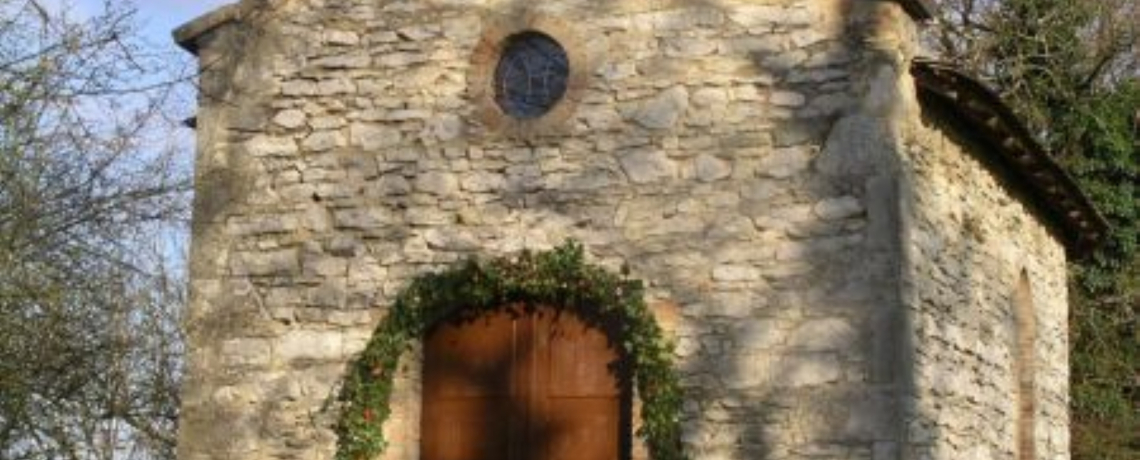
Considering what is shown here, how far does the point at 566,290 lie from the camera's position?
11.0 metres

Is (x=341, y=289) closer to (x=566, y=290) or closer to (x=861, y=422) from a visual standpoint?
(x=566, y=290)

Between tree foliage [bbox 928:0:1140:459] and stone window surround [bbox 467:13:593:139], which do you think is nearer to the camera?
stone window surround [bbox 467:13:593:139]

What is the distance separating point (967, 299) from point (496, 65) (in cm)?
356

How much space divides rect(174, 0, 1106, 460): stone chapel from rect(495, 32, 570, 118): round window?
23 mm

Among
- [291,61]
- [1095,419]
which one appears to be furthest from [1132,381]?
[291,61]

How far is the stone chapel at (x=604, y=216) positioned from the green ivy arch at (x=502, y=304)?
0.36 feet

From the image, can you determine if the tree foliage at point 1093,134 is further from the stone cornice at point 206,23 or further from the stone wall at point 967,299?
the stone cornice at point 206,23

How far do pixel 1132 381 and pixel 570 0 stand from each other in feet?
33.6

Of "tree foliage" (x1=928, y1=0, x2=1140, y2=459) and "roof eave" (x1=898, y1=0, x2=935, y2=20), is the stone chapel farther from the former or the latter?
"tree foliage" (x1=928, y1=0, x2=1140, y2=459)

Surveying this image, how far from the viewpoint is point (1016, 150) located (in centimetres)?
1230

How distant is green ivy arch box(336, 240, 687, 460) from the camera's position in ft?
34.8

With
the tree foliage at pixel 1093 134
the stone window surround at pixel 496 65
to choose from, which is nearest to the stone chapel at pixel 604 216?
the stone window surround at pixel 496 65

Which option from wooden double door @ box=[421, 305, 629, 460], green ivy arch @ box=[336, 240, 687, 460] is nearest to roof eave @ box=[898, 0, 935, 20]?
green ivy arch @ box=[336, 240, 687, 460]

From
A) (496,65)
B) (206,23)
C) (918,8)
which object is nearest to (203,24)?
(206,23)
